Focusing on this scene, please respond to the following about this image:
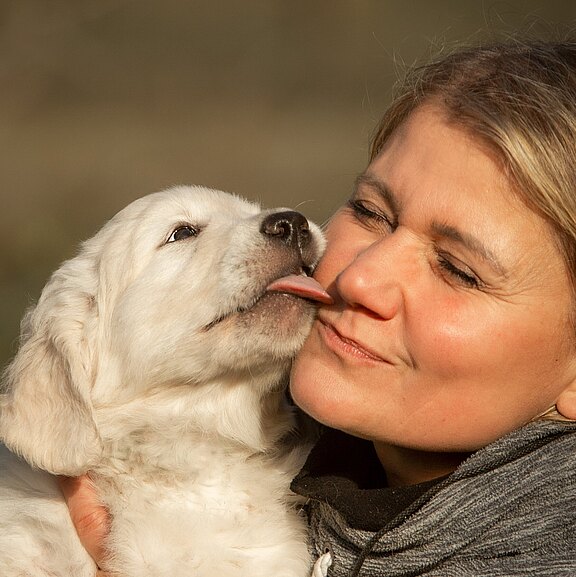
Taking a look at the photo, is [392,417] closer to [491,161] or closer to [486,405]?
[486,405]

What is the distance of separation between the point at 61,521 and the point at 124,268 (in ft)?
2.76

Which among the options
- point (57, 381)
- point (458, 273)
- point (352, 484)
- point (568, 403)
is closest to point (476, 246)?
point (458, 273)

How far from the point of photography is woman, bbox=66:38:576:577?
2.47 metres

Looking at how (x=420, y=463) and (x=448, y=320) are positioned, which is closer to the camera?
(x=448, y=320)

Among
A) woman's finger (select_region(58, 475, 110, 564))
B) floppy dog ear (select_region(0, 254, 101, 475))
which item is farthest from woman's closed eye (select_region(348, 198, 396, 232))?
woman's finger (select_region(58, 475, 110, 564))

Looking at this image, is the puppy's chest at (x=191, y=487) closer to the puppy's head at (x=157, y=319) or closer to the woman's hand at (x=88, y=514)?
the woman's hand at (x=88, y=514)

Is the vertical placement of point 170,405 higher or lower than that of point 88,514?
higher

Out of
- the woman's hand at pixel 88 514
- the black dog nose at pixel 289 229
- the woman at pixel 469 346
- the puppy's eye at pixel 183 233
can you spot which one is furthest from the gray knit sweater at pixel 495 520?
the puppy's eye at pixel 183 233

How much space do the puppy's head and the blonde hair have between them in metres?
0.58

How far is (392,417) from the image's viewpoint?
2592 mm

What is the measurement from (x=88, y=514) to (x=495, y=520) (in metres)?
1.21

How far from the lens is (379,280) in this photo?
254 centimetres

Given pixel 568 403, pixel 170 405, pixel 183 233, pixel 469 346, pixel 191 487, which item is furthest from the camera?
pixel 183 233

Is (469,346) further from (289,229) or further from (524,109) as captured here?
(289,229)
